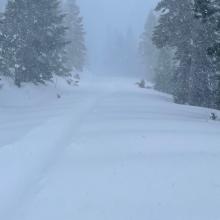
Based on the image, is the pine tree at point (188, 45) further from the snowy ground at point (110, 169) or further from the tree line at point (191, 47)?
the snowy ground at point (110, 169)

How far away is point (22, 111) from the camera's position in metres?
21.2

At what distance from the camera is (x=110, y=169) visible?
9.73m

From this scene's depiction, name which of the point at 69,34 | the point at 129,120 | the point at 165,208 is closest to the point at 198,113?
the point at 129,120

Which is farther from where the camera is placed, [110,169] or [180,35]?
[180,35]

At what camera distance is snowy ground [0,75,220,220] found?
7578mm

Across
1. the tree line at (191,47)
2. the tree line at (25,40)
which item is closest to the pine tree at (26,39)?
the tree line at (25,40)

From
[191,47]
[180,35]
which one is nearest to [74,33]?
[180,35]

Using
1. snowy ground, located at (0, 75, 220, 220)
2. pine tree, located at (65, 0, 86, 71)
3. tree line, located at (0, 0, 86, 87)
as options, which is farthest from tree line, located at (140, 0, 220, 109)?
pine tree, located at (65, 0, 86, 71)

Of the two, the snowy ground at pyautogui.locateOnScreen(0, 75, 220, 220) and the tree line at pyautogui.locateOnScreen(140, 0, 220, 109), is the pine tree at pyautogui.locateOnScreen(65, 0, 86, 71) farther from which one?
the snowy ground at pyautogui.locateOnScreen(0, 75, 220, 220)

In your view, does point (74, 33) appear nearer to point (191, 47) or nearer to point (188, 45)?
point (188, 45)

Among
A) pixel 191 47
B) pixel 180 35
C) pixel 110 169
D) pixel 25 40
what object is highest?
pixel 180 35

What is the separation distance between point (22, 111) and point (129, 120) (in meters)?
7.05

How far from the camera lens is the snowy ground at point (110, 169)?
24.9 feet

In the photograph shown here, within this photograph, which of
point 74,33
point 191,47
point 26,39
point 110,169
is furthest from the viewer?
point 74,33
